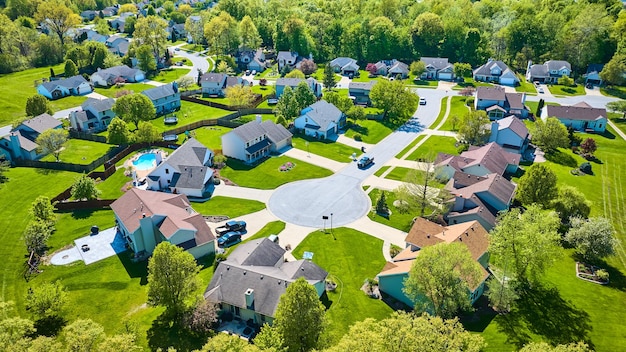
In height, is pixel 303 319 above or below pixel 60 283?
above

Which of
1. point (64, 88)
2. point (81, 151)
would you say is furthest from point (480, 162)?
point (64, 88)

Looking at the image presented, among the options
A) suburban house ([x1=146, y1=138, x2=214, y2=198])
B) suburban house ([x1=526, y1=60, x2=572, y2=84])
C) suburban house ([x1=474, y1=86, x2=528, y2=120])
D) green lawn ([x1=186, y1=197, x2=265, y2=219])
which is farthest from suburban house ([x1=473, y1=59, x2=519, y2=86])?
suburban house ([x1=146, y1=138, x2=214, y2=198])

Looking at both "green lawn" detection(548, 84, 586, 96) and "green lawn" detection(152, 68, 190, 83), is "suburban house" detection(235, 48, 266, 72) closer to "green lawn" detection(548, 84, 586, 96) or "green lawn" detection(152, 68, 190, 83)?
"green lawn" detection(152, 68, 190, 83)

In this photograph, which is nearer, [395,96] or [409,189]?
[409,189]

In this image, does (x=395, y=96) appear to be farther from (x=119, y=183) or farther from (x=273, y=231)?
(x=119, y=183)

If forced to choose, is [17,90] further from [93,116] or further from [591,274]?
[591,274]

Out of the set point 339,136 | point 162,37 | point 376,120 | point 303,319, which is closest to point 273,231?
point 303,319

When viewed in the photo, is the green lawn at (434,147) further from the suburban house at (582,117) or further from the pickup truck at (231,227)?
the pickup truck at (231,227)
